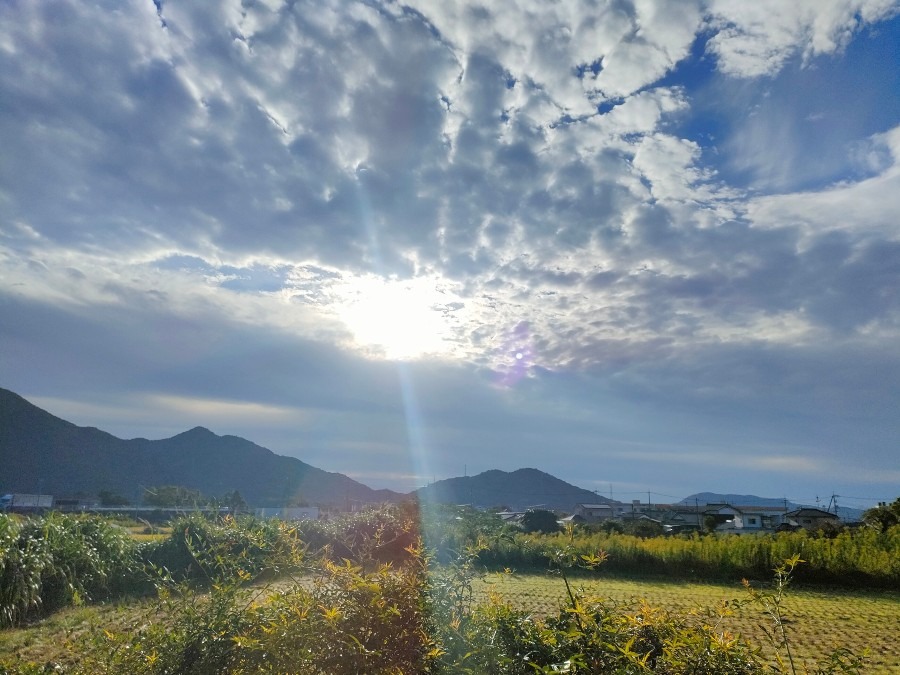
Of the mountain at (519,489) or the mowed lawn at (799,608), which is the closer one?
the mowed lawn at (799,608)

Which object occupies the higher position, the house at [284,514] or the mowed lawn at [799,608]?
the house at [284,514]

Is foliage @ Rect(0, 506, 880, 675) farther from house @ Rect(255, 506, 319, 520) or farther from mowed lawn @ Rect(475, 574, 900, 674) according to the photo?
house @ Rect(255, 506, 319, 520)

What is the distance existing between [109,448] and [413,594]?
6013 centimetres

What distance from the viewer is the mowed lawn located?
6266mm

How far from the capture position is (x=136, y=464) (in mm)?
54156

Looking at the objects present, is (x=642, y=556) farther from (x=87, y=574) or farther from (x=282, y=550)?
(x=282, y=550)

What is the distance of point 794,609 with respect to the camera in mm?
9078

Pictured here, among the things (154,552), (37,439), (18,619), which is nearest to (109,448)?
(37,439)

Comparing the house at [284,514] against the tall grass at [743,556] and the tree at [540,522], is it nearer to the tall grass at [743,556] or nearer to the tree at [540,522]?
the tall grass at [743,556]

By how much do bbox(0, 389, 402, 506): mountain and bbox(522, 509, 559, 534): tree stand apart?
20348mm

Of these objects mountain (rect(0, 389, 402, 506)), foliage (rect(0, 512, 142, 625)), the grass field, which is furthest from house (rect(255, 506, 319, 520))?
mountain (rect(0, 389, 402, 506))

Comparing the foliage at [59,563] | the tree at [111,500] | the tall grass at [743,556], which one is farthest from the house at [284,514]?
the tree at [111,500]

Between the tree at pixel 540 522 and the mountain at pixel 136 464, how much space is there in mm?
20348

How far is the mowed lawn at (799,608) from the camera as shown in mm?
6266
